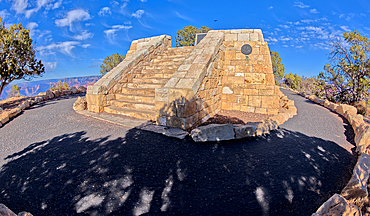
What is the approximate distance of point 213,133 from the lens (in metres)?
3.90

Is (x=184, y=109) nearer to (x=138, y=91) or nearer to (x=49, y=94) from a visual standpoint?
(x=138, y=91)

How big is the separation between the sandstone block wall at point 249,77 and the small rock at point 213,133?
2.70 meters

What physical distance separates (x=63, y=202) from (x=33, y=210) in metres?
0.30

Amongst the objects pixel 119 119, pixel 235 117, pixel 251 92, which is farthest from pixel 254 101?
pixel 119 119

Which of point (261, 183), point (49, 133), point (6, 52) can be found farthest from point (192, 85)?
point (6, 52)

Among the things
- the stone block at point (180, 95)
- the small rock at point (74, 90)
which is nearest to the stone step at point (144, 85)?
the stone block at point (180, 95)

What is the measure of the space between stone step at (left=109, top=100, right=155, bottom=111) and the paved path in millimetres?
1392

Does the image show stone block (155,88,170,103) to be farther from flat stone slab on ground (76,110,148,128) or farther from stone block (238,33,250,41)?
stone block (238,33,250,41)

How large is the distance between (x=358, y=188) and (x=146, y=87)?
5.85m

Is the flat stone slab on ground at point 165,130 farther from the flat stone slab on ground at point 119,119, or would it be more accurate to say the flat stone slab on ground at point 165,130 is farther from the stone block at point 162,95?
the stone block at point 162,95

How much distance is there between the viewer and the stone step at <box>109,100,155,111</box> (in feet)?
18.3

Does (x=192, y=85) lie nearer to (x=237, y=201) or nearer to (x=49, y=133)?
(x=237, y=201)

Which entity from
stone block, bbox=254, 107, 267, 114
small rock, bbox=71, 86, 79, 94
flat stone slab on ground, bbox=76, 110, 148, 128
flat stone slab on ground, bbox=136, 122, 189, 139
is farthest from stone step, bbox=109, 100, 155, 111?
small rock, bbox=71, 86, 79, 94

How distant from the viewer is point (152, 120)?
5.09 meters
